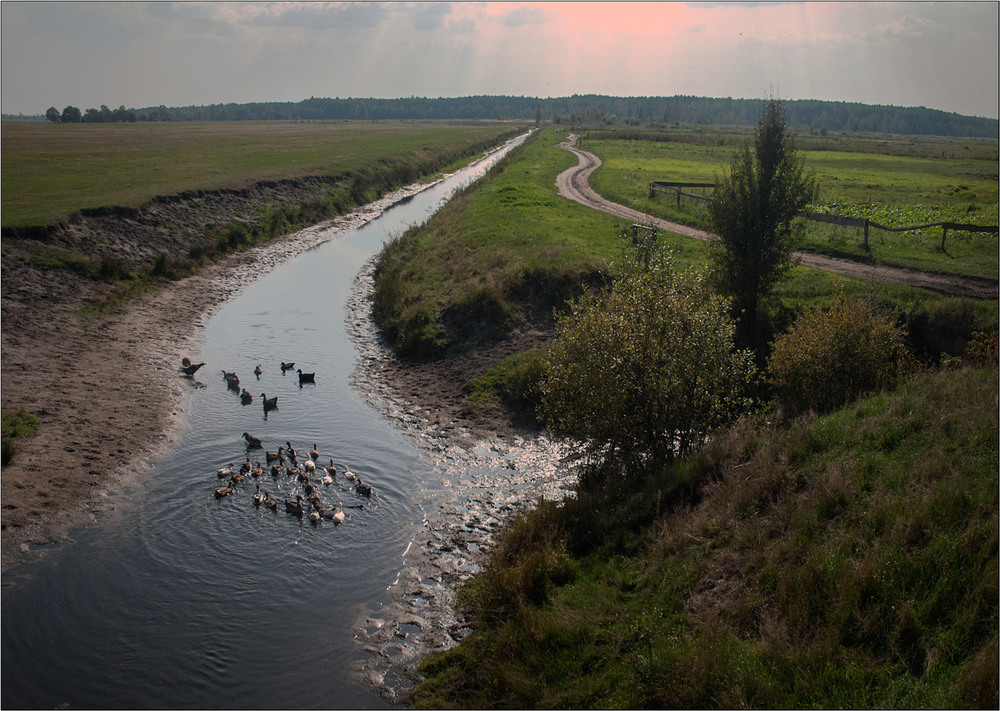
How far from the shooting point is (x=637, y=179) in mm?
59156

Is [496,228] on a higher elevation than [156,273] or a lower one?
higher

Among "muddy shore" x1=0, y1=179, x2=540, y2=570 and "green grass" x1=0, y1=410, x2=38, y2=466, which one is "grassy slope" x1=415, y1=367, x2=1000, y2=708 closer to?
"muddy shore" x1=0, y1=179, x2=540, y2=570

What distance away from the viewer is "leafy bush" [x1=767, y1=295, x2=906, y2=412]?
55.4ft

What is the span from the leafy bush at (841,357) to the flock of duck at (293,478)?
435 inches

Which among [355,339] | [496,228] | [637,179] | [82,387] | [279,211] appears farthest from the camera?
[637,179]

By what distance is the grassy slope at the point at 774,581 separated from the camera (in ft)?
29.4

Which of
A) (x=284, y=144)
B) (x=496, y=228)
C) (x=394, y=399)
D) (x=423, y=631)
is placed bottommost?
(x=423, y=631)

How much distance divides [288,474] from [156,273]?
23.3 m

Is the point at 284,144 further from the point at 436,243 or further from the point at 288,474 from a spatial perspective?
the point at 288,474

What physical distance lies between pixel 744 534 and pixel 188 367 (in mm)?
19883

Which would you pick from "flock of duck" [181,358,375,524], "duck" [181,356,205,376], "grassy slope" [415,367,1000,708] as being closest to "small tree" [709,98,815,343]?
"grassy slope" [415,367,1000,708]

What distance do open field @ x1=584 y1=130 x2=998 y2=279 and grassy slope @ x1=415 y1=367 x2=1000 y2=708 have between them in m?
12.8

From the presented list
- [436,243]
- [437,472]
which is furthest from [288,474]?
[436,243]

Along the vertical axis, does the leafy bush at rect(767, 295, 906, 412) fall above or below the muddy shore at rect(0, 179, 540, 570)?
above
